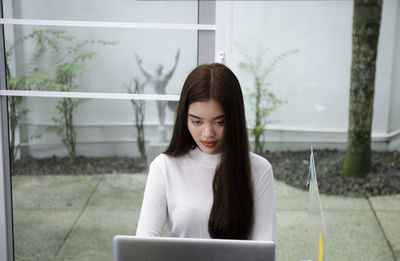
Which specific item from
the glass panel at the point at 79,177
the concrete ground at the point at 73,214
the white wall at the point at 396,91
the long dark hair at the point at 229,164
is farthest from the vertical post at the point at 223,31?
the white wall at the point at 396,91

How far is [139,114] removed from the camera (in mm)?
2170

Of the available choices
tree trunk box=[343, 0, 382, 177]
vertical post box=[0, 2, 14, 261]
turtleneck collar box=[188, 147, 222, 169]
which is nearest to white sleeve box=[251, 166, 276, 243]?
turtleneck collar box=[188, 147, 222, 169]

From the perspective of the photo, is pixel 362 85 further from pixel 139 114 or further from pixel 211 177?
pixel 211 177

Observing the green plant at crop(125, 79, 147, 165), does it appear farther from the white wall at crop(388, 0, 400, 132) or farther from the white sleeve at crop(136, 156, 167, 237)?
the white wall at crop(388, 0, 400, 132)

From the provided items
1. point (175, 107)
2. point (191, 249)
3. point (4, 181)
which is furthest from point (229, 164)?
point (4, 181)

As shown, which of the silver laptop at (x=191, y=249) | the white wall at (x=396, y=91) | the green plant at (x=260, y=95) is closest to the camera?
the silver laptop at (x=191, y=249)

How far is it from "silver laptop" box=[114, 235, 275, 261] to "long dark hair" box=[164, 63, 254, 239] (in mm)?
444

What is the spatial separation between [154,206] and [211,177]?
0.68 ft

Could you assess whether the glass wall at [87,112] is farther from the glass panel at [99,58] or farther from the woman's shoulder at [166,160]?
the woman's shoulder at [166,160]

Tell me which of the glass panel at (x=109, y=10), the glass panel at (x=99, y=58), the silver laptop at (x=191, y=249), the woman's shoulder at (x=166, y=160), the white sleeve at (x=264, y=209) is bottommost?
the white sleeve at (x=264, y=209)

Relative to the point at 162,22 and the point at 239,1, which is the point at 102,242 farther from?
the point at 239,1

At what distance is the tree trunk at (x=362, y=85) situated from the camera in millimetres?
2742

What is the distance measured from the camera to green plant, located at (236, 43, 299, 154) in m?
2.89

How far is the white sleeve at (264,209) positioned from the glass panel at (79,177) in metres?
0.79
